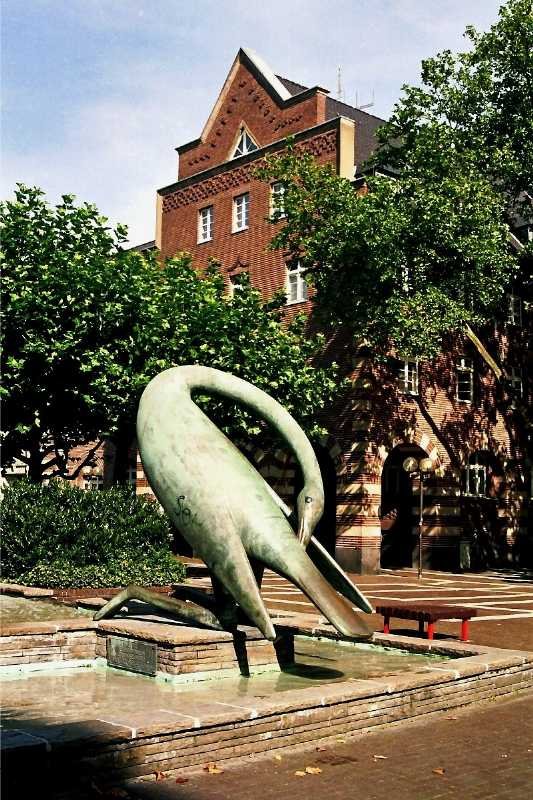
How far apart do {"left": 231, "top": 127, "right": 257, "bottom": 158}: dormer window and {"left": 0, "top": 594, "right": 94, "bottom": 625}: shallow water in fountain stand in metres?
22.8

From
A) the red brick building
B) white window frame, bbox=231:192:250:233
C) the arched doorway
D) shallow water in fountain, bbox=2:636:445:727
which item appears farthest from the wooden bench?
white window frame, bbox=231:192:250:233

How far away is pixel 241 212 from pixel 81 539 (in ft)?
63.8

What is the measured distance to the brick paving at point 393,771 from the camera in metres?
6.09

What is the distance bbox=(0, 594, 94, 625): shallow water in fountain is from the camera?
1370cm

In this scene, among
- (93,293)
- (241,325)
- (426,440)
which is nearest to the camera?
(93,293)

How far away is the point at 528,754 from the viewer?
719 cm

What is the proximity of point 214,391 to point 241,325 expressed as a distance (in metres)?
12.9

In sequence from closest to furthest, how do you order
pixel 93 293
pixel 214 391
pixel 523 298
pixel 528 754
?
pixel 528 754, pixel 214 391, pixel 93 293, pixel 523 298

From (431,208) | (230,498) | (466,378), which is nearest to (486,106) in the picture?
(431,208)

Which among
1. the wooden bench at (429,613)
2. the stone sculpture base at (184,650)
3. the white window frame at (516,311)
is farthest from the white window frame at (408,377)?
the stone sculpture base at (184,650)

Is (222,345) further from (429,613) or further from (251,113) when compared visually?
(251,113)

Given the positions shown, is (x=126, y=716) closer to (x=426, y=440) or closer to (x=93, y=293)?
(x=93, y=293)

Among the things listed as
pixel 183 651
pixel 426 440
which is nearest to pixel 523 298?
pixel 426 440

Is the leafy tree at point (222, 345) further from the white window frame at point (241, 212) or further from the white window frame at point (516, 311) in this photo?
the white window frame at point (516, 311)
